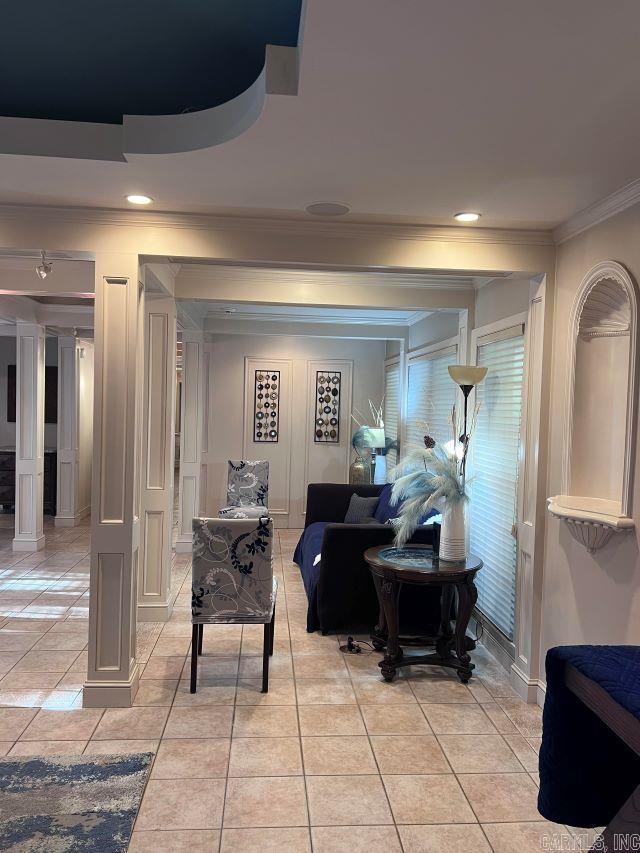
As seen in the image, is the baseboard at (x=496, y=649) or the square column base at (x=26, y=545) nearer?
the baseboard at (x=496, y=649)

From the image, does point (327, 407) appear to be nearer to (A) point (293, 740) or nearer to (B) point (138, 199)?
(B) point (138, 199)

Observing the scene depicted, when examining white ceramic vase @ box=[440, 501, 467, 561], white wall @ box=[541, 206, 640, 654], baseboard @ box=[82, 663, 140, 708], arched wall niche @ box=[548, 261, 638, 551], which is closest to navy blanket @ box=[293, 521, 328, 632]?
white ceramic vase @ box=[440, 501, 467, 561]

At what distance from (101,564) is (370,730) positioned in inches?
63.0

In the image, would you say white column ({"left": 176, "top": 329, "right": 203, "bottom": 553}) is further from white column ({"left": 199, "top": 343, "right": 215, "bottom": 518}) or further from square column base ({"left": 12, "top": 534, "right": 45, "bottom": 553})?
square column base ({"left": 12, "top": 534, "right": 45, "bottom": 553})

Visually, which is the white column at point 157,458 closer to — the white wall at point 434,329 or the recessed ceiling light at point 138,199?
the recessed ceiling light at point 138,199

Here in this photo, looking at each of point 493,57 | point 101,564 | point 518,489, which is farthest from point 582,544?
point 101,564

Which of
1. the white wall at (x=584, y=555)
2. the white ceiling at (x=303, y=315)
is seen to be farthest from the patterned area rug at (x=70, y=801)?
the white ceiling at (x=303, y=315)

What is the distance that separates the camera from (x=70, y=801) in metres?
2.55

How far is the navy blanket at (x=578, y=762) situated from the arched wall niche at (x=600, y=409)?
1350 mm

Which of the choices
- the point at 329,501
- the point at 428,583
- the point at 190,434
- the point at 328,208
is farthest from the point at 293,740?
the point at 190,434

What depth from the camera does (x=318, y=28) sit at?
165 cm

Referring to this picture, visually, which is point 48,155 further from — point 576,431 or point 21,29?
point 576,431

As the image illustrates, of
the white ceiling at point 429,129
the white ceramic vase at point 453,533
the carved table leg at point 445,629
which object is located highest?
the white ceiling at point 429,129

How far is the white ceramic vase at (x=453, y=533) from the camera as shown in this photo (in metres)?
3.86
